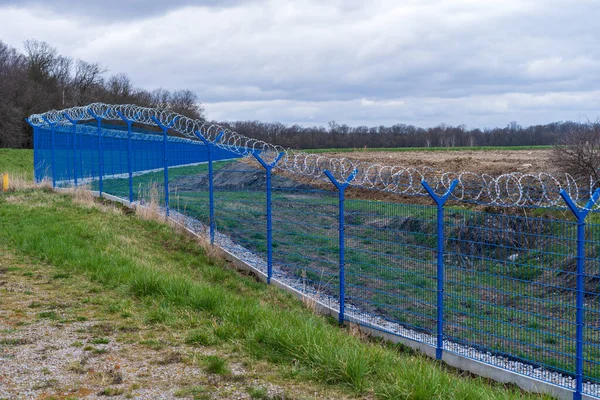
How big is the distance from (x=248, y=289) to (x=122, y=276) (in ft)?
7.45

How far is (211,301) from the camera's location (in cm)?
694

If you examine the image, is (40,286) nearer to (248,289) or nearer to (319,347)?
(248,289)

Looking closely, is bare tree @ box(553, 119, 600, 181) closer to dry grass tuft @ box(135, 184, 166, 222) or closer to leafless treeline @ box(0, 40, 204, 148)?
dry grass tuft @ box(135, 184, 166, 222)

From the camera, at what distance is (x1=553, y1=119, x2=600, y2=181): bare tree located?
14531mm

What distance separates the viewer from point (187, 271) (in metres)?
10.4

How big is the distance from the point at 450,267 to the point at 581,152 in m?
8.35

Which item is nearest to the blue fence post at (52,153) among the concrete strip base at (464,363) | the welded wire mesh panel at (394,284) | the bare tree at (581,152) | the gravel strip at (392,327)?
the gravel strip at (392,327)

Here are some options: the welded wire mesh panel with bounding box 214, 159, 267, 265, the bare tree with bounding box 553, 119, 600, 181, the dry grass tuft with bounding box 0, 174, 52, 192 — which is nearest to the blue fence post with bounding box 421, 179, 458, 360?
the welded wire mesh panel with bounding box 214, 159, 267, 265

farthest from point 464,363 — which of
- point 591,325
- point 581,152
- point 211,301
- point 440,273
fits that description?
point 581,152

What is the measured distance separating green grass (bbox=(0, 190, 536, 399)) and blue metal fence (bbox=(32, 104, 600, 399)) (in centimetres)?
72

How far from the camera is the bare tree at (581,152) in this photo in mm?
14531

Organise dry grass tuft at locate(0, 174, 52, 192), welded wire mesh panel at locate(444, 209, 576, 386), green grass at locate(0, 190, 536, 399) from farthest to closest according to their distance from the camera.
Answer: dry grass tuft at locate(0, 174, 52, 192) → welded wire mesh panel at locate(444, 209, 576, 386) → green grass at locate(0, 190, 536, 399)

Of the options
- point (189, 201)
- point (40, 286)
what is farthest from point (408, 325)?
point (189, 201)

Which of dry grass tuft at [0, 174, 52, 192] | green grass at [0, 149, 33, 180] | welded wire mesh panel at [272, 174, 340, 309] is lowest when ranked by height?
welded wire mesh panel at [272, 174, 340, 309]
